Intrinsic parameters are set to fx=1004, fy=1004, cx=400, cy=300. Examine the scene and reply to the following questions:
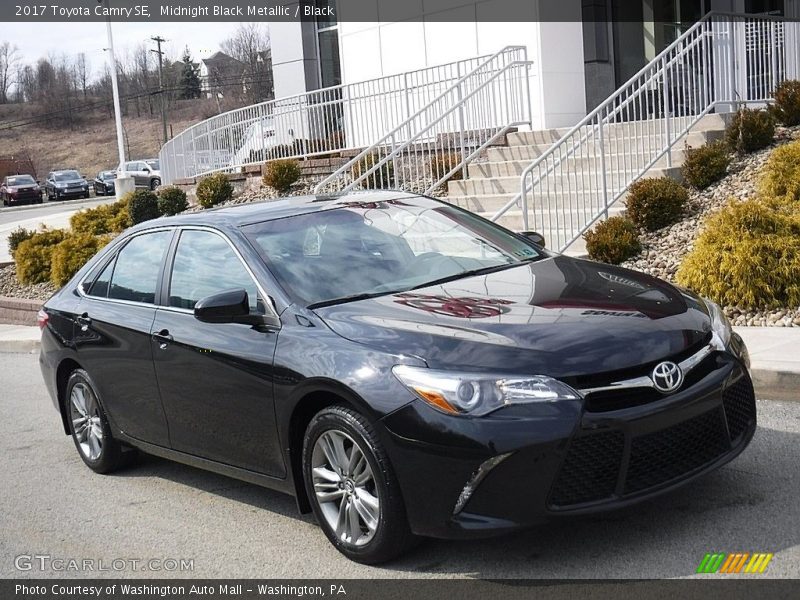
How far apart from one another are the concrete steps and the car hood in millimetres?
6629

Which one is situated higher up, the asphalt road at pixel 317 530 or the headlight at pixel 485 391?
the headlight at pixel 485 391

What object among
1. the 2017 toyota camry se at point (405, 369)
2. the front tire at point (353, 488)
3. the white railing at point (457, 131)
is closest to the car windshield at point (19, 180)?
the white railing at point (457, 131)

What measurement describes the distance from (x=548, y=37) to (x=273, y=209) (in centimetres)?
1244

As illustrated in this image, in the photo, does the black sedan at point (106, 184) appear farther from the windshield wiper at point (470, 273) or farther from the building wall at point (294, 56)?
the windshield wiper at point (470, 273)

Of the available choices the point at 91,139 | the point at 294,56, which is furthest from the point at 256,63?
the point at 294,56

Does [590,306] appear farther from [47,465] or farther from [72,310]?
[47,465]

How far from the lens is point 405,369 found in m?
4.26

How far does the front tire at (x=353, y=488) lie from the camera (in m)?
4.31

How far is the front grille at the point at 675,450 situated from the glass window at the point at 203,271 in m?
2.15

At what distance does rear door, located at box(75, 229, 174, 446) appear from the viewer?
231 inches

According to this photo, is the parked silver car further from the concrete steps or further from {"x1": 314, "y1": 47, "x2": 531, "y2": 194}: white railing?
the concrete steps

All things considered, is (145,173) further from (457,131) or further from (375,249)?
(375,249)

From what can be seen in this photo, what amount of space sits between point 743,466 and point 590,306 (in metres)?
1.46

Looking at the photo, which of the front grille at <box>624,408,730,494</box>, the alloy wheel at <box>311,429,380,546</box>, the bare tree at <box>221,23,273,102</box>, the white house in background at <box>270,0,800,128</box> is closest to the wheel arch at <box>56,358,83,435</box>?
the alloy wheel at <box>311,429,380,546</box>
